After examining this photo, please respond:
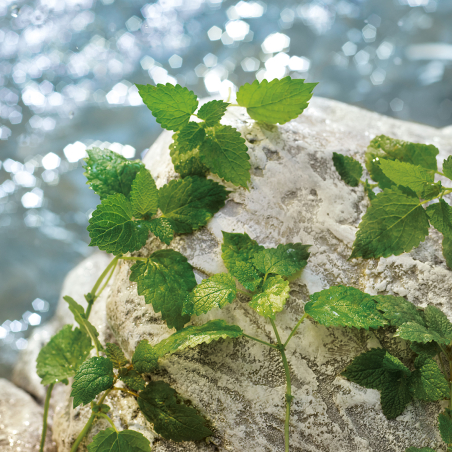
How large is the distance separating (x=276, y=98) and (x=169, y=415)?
3.54 ft

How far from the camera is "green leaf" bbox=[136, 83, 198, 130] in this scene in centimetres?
131

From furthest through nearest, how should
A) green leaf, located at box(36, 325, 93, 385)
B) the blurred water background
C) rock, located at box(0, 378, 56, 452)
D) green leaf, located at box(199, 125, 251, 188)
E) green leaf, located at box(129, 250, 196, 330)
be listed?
the blurred water background → rock, located at box(0, 378, 56, 452) → green leaf, located at box(36, 325, 93, 385) → green leaf, located at box(199, 125, 251, 188) → green leaf, located at box(129, 250, 196, 330)

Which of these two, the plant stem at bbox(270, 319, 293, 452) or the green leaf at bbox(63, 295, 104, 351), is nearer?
the plant stem at bbox(270, 319, 293, 452)

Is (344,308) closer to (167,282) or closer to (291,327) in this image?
(291,327)

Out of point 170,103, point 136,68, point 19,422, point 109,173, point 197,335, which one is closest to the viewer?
point 197,335

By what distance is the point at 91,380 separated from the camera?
47.1 inches

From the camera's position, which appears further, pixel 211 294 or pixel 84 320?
pixel 84 320

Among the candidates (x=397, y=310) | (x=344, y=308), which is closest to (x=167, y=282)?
(x=344, y=308)

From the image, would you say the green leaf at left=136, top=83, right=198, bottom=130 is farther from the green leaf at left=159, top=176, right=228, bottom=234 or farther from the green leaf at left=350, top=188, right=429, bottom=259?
the green leaf at left=350, top=188, right=429, bottom=259

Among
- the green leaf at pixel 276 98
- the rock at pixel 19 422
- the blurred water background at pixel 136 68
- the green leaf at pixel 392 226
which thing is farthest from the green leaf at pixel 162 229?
the blurred water background at pixel 136 68

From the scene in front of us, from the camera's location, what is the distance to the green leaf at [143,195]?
1310 mm

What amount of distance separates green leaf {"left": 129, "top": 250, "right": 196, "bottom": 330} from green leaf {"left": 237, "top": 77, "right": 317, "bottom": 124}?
582mm

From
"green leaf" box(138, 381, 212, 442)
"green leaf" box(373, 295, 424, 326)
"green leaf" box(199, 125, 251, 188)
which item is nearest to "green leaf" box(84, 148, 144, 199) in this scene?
"green leaf" box(199, 125, 251, 188)

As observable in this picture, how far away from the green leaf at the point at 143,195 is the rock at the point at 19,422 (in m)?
1.16
